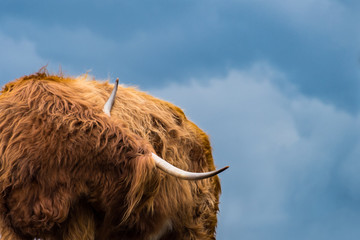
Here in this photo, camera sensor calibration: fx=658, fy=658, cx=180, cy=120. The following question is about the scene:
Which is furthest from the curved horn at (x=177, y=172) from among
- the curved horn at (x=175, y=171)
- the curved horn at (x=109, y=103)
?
the curved horn at (x=109, y=103)

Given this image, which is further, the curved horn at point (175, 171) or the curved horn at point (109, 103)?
the curved horn at point (109, 103)

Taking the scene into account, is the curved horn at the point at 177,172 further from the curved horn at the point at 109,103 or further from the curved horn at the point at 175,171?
the curved horn at the point at 109,103

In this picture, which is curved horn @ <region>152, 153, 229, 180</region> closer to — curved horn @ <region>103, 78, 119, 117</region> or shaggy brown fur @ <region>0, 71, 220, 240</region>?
shaggy brown fur @ <region>0, 71, 220, 240</region>

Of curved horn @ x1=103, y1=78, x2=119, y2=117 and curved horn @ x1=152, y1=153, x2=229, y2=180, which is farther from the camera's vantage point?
curved horn @ x1=103, y1=78, x2=119, y2=117

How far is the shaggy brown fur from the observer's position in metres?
6.07

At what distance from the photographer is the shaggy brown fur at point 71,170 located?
6070 mm

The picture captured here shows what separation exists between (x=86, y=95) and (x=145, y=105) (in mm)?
1074

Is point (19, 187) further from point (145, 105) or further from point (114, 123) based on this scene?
point (145, 105)

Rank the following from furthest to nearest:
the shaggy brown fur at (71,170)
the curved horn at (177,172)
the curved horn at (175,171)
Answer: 1. the shaggy brown fur at (71,170)
2. the curved horn at (177,172)
3. the curved horn at (175,171)

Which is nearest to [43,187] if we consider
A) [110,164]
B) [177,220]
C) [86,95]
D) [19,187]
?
[19,187]

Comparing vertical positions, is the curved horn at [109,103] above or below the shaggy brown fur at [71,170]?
above

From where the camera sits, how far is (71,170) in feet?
20.2

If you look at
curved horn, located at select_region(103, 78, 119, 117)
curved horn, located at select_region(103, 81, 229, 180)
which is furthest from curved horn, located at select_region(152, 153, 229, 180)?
curved horn, located at select_region(103, 78, 119, 117)

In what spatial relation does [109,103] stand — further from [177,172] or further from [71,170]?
[177,172]
